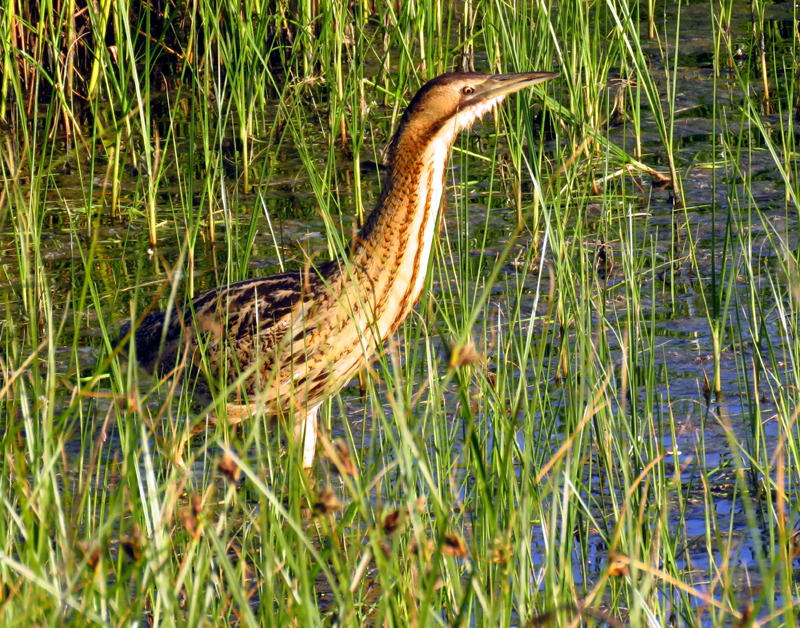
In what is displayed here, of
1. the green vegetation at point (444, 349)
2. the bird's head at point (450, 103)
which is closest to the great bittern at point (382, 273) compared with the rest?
the bird's head at point (450, 103)

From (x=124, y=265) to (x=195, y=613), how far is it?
12.1 ft

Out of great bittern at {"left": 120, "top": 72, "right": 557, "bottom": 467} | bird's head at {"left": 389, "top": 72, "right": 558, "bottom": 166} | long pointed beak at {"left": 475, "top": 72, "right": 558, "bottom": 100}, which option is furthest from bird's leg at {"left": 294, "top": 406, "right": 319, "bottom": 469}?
long pointed beak at {"left": 475, "top": 72, "right": 558, "bottom": 100}

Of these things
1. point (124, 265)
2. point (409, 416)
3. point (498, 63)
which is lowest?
point (124, 265)

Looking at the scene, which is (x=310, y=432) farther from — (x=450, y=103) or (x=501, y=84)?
(x=501, y=84)

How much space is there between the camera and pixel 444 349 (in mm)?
4180

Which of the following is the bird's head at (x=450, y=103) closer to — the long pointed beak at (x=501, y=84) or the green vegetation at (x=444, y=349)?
the long pointed beak at (x=501, y=84)

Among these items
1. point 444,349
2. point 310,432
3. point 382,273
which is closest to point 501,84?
point 382,273

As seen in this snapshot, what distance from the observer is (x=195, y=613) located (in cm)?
183

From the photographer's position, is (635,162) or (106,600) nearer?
(106,600)

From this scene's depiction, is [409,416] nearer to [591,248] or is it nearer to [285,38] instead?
[591,248]

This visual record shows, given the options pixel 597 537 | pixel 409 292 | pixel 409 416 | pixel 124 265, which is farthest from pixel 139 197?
pixel 409 416

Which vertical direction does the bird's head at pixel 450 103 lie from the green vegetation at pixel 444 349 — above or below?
above

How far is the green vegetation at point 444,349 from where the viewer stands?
198cm

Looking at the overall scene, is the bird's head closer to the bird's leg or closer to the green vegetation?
the green vegetation
